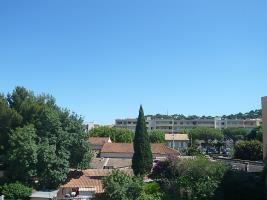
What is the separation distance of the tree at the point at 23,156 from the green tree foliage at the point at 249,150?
23123 mm

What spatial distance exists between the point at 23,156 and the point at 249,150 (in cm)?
2459

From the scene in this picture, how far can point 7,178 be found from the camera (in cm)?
3966

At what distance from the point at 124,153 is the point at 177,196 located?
3894 centimetres

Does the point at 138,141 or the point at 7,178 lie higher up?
the point at 138,141

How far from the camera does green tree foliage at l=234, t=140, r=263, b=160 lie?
154ft

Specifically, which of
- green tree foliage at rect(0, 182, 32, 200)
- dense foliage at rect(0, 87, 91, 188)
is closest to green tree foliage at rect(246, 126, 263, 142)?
dense foliage at rect(0, 87, 91, 188)

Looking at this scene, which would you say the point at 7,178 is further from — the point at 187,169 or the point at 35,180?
the point at 187,169

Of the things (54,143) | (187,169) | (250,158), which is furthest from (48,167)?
(250,158)

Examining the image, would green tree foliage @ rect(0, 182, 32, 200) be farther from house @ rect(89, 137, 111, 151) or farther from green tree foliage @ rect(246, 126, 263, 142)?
house @ rect(89, 137, 111, 151)

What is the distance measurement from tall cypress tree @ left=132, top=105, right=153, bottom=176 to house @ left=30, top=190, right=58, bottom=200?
8.49 meters

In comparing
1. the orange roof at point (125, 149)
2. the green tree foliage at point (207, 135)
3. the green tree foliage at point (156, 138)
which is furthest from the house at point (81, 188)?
the green tree foliage at point (207, 135)

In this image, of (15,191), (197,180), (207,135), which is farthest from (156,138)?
(197,180)

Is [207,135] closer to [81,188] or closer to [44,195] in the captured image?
[44,195]

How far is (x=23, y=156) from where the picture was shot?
38.0 metres
